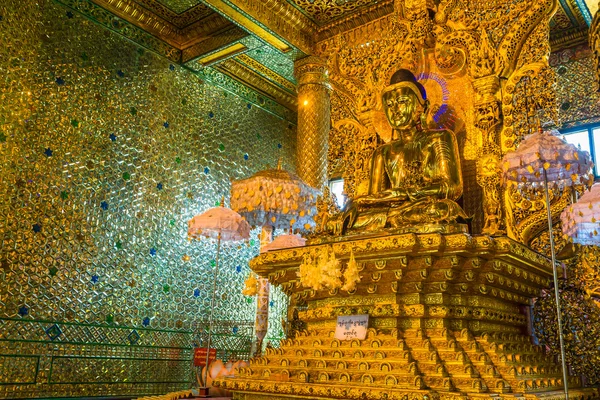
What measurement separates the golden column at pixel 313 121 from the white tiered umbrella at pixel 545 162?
363 centimetres

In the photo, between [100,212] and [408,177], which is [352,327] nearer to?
[408,177]

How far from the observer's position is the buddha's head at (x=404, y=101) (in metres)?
4.92

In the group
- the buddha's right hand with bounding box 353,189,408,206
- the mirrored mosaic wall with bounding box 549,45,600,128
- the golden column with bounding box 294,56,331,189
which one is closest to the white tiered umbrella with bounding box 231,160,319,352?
the golden column with bounding box 294,56,331,189

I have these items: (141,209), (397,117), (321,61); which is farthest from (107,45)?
(397,117)

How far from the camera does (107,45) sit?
7.24 m

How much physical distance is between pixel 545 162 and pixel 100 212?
5023 mm

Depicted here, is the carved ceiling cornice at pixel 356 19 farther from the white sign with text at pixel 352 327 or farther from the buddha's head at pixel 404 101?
the white sign with text at pixel 352 327

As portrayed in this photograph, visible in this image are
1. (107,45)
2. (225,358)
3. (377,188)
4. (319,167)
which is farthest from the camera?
(225,358)

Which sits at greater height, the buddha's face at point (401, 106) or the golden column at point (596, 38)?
the buddha's face at point (401, 106)

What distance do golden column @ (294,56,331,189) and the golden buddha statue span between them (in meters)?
2.49

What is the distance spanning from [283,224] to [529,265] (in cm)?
399

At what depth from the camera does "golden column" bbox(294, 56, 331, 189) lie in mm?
7742

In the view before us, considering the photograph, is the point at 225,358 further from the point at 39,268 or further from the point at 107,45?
the point at 107,45

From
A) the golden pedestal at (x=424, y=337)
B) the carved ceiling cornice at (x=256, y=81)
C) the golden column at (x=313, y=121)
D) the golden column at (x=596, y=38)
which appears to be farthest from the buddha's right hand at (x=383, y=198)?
the carved ceiling cornice at (x=256, y=81)
